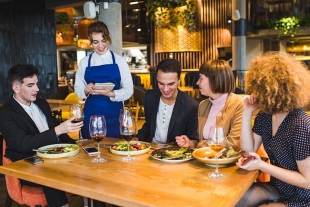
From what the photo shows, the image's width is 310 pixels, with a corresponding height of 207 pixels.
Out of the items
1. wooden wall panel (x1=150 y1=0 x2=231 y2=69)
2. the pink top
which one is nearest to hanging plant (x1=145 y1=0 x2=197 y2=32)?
wooden wall panel (x1=150 y1=0 x2=231 y2=69)

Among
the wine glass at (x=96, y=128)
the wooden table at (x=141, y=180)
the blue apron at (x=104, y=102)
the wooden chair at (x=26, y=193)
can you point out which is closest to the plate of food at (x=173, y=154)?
the wooden table at (x=141, y=180)

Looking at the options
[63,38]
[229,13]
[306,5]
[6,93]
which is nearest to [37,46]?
[6,93]

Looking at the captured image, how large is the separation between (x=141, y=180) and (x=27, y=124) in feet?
3.81

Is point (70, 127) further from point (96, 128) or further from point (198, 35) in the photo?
point (198, 35)

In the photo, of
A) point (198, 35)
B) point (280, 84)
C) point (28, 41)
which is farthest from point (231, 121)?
point (198, 35)

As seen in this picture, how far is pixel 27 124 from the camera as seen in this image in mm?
2418

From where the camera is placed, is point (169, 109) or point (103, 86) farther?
point (103, 86)

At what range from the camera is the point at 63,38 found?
11.1 metres

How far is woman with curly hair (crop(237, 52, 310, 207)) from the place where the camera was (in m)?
1.66

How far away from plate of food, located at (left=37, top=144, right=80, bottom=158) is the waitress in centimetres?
69

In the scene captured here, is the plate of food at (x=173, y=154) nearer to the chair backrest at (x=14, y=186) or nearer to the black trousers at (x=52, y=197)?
the black trousers at (x=52, y=197)

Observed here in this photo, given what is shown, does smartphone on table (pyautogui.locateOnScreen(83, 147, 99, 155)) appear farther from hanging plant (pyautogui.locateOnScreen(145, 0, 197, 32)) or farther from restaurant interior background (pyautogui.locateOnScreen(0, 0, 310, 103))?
hanging plant (pyautogui.locateOnScreen(145, 0, 197, 32))

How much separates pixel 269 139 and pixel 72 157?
1.21m

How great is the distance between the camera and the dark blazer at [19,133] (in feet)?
7.23
